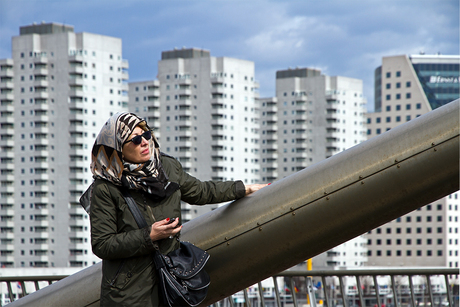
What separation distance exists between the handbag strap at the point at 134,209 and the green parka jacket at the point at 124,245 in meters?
0.02

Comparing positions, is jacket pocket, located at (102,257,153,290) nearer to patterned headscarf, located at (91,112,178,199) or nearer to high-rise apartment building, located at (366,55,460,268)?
patterned headscarf, located at (91,112,178,199)

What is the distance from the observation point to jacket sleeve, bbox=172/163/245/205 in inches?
143

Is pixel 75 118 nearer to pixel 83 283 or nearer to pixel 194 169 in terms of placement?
pixel 194 169

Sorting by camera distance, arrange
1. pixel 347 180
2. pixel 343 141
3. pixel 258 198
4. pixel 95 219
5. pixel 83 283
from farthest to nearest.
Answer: pixel 343 141 < pixel 83 283 < pixel 258 198 < pixel 347 180 < pixel 95 219

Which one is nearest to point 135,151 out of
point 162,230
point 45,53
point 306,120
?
point 162,230

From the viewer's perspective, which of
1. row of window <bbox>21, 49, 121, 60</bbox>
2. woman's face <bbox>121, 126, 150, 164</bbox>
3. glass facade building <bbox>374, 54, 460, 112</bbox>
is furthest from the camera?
glass facade building <bbox>374, 54, 460, 112</bbox>

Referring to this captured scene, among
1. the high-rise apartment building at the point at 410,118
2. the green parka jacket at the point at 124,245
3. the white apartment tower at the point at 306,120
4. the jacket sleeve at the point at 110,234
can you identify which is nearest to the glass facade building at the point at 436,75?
the high-rise apartment building at the point at 410,118

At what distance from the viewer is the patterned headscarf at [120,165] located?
3271mm

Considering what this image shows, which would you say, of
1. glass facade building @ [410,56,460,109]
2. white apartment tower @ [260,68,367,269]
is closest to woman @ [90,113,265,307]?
white apartment tower @ [260,68,367,269]

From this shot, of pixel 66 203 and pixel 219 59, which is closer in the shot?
pixel 66 203

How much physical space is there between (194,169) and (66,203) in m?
22.7

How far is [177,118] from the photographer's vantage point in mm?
107688

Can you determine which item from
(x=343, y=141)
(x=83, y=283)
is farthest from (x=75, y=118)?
(x=83, y=283)

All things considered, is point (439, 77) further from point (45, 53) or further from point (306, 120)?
point (45, 53)
